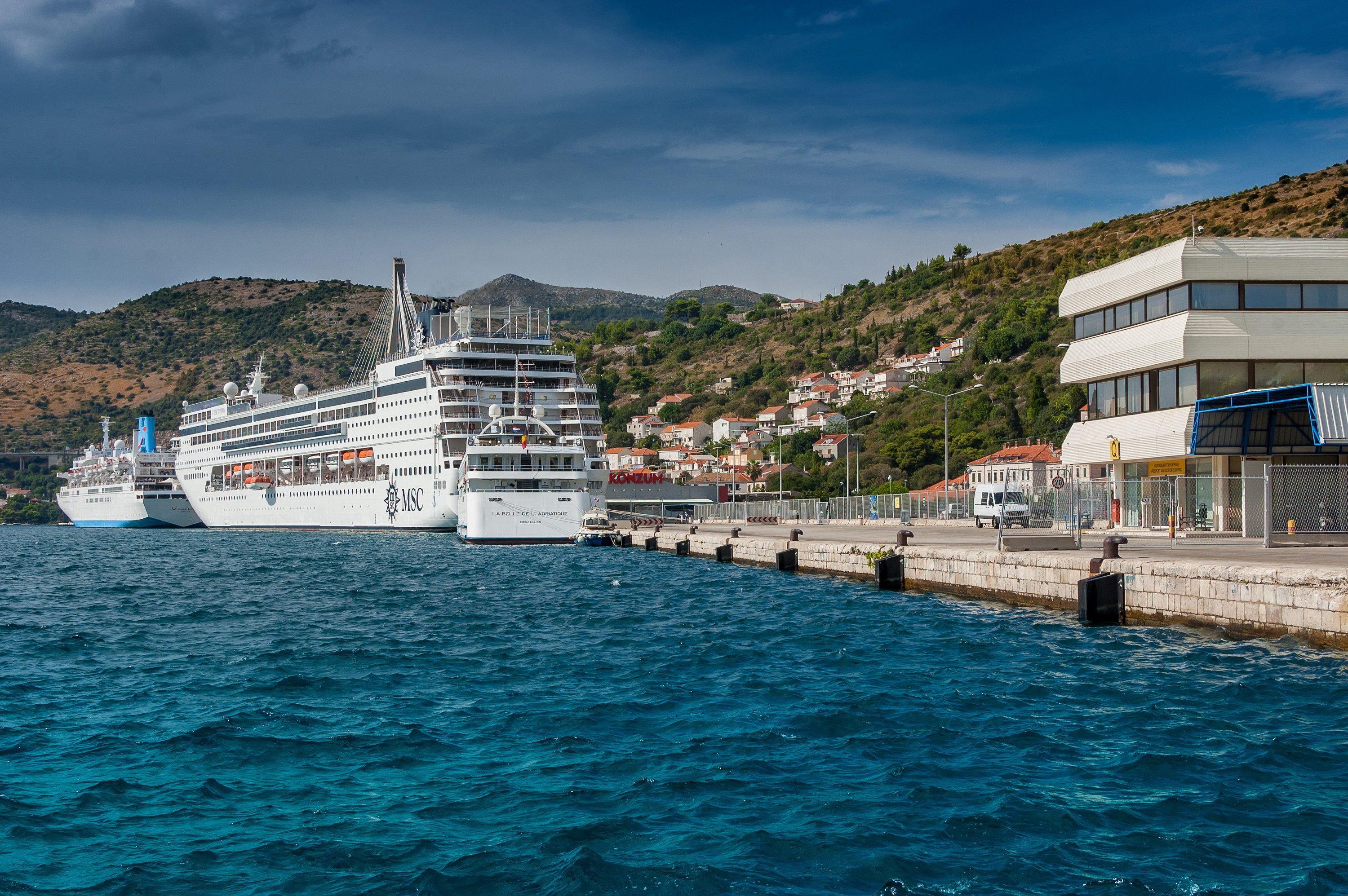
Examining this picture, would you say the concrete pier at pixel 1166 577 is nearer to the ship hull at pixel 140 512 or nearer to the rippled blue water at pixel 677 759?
the rippled blue water at pixel 677 759

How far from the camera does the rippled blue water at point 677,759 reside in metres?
8.96

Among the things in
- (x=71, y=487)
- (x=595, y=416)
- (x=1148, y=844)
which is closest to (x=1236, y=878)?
(x=1148, y=844)

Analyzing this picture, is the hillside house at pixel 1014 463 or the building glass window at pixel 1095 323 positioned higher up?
the building glass window at pixel 1095 323

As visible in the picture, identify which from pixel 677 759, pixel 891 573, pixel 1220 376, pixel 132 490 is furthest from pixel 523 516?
pixel 132 490

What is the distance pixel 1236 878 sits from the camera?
27.7 feet

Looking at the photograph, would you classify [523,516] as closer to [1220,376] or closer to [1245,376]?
[1220,376]

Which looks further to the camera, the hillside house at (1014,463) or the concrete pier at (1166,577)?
the hillside house at (1014,463)

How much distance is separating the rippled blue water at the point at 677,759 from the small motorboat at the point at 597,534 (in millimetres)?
33813

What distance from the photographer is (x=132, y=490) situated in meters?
113

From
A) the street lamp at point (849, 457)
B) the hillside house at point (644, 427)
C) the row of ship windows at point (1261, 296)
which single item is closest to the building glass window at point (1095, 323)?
the row of ship windows at point (1261, 296)

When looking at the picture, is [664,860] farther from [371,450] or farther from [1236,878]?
[371,450]

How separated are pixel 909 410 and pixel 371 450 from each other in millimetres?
70742

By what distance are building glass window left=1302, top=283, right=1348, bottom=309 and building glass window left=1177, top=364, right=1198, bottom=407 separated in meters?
4.12

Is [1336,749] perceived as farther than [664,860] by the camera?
Yes
